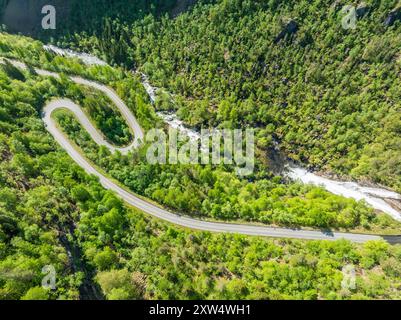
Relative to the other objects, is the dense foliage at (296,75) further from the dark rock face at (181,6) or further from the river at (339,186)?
the dark rock face at (181,6)

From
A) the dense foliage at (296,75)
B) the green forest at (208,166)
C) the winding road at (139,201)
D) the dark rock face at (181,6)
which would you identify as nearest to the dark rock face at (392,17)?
the dense foliage at (296,75)

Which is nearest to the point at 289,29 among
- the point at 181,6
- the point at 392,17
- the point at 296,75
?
the point at 296,75

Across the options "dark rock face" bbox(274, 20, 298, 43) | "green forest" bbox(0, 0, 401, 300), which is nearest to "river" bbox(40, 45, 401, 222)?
"green forest" bbox(0, 0, 401, 300)

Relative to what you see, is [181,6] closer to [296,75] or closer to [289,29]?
[289,29]

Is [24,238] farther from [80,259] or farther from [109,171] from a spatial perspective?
[109,171]

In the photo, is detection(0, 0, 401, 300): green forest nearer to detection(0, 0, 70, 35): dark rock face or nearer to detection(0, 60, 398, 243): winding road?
detection(0, 60, 398, 243): winding road
